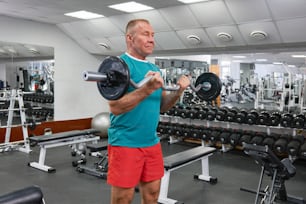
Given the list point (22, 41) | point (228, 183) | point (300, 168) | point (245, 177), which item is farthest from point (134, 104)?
point (22, 41)

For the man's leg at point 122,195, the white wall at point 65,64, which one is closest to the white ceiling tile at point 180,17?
the white wall at point 65,64

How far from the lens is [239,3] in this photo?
364cm

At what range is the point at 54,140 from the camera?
4.20m

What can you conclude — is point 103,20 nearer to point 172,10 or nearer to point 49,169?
point 172,10

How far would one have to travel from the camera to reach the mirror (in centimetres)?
523

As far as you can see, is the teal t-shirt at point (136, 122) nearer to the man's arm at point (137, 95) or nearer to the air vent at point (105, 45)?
the man's arm at point (137, 95)

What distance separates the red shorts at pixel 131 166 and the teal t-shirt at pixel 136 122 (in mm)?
30

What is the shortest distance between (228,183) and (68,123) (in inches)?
147

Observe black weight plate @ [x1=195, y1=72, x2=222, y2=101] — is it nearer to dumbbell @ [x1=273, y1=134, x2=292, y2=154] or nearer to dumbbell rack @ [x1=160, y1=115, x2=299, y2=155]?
dumbbell @ [x1=273, y1=134, x2=292, y2=154]

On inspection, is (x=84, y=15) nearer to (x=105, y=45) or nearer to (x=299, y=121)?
(x=105, y=45)

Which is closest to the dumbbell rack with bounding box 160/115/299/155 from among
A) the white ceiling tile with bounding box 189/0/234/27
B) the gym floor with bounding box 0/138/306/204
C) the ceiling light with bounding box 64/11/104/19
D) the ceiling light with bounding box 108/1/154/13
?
the gym floor with bounding box 0/138/306/204

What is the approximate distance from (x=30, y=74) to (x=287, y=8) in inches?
178

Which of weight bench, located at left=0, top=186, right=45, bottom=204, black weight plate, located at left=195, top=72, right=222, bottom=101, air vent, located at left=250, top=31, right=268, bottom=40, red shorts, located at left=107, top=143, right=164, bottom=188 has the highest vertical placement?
air vent, located at left=250, top=31, right=268, bottom=40

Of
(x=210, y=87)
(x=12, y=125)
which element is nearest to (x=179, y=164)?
(x=210, y=87)
